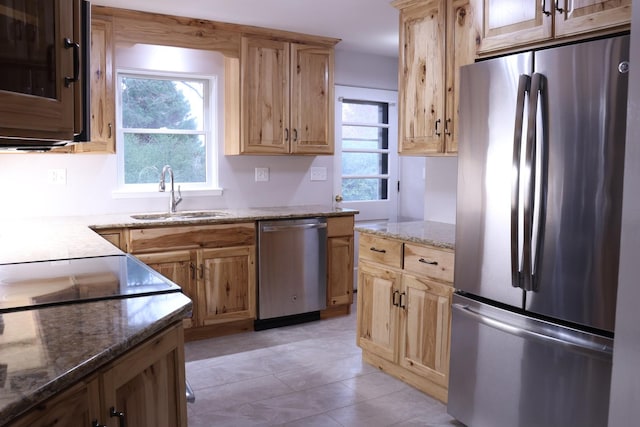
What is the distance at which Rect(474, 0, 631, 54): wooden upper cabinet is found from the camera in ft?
6.35

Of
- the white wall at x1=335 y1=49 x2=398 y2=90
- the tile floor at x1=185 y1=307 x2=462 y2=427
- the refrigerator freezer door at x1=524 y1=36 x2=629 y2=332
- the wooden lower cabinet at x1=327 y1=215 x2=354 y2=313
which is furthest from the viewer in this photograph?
the white wall at x1=335 y1=49 x2=398 y2=90

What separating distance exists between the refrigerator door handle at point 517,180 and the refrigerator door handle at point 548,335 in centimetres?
18

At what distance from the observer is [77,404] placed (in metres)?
1.08

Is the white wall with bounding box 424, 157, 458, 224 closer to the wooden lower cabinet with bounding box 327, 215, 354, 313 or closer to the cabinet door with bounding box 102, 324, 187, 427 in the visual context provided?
the wooden lower cabinet with bounding box 327, 215, 354, 313

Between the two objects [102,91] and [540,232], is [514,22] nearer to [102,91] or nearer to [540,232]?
[540,232]

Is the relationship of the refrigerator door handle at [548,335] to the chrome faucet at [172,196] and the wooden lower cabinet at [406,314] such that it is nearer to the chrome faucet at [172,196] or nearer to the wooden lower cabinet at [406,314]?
the wooden lower cabinet at [406,314]

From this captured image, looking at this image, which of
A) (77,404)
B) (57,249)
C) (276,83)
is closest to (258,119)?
(276,83)

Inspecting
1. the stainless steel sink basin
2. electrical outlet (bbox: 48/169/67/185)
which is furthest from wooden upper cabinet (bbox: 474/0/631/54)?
electrical outlet (bbox: 48/169/67/185)

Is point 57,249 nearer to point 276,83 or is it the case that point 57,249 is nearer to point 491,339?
point 491,339

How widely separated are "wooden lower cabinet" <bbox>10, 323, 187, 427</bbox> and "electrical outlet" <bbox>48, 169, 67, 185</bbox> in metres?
2.77

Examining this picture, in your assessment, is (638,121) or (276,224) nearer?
(638,121)

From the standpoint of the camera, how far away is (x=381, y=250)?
315cm

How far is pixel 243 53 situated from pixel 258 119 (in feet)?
1.68

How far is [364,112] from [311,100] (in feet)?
3.41
